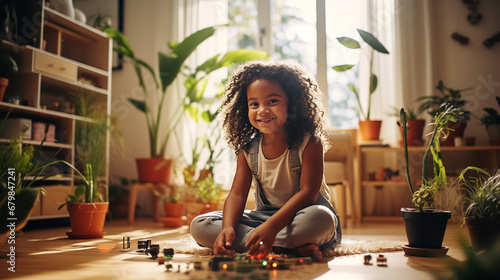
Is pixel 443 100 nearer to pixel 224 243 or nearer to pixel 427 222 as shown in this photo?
pixel 427 222

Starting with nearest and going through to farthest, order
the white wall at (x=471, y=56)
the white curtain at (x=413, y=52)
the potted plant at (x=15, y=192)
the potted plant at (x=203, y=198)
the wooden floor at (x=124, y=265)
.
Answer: the wooden floor at (x=124, y=265) → the potted plant at (x=15, y=192) → the potted plant at (x=203, y=198) → the white wall at (x=471, y=56) → the white curtain at (x=413, y=52)

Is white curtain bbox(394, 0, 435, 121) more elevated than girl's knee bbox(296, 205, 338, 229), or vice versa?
white curtain bbox(394, 0, 435, 121)

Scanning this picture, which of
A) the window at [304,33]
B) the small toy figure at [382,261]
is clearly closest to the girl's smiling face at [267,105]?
the small toy figure at [382,261]

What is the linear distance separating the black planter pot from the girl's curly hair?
1.33ft

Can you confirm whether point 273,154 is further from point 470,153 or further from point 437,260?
point 470,153

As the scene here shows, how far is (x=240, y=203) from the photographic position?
58.7 inches

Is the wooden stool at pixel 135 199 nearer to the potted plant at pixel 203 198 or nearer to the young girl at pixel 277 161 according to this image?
the potted plant at pixel 203 198

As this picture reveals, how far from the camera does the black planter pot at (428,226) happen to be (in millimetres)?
1361

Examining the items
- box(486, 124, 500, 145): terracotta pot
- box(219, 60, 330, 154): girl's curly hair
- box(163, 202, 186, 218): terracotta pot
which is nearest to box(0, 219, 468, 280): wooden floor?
box(219, 60, 330, 154): girl's curly hair

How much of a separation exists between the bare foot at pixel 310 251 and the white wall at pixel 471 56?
2426mm

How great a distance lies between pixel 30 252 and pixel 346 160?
2.03 metres

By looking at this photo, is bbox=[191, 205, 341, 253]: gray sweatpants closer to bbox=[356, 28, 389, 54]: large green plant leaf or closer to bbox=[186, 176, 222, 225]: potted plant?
bbox=[356, 28, 389, 54]: large green plant leaf

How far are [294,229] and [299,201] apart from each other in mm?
93

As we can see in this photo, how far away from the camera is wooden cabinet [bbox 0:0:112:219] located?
258 cm
